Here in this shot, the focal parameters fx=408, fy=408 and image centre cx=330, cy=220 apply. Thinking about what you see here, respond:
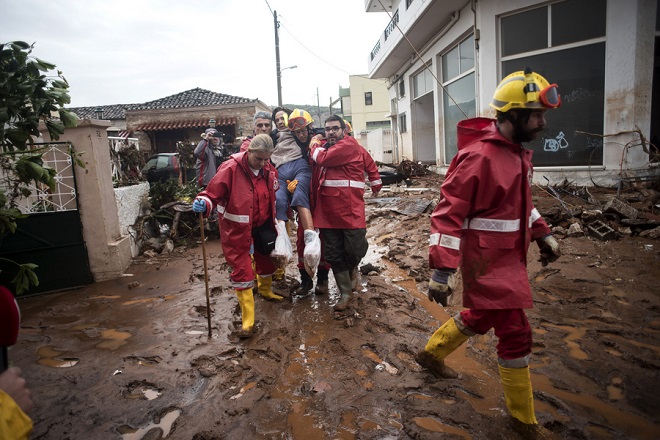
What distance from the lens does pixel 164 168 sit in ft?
41.8

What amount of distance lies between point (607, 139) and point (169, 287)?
337 inches

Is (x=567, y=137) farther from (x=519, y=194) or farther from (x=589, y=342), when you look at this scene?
(x=519, y=194)

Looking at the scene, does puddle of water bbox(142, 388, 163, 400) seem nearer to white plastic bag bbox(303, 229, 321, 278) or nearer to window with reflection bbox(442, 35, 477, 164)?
white plastic bag bbox(303, 229, 321, 278)

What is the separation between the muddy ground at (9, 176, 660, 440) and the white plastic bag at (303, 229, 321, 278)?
520 mm

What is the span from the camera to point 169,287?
18.0 feet

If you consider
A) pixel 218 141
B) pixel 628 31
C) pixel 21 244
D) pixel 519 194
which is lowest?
pixel 21 244

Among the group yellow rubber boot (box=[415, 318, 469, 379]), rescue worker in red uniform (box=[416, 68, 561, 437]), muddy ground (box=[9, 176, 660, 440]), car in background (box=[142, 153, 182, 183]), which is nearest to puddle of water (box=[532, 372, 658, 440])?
muddy ground (box=[9, 176, 660, 440])

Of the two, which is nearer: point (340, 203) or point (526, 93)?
point (526, 93)

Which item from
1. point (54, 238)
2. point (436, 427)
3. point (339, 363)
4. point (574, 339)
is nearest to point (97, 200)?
point (54, 238)

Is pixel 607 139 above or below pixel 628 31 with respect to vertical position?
below

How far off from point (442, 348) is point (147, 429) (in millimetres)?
1931

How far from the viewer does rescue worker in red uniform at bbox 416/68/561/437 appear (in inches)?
88.3

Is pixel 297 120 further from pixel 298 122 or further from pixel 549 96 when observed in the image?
pixel 549 96

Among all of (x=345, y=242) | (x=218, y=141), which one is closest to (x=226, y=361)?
(x=345, y=242)
